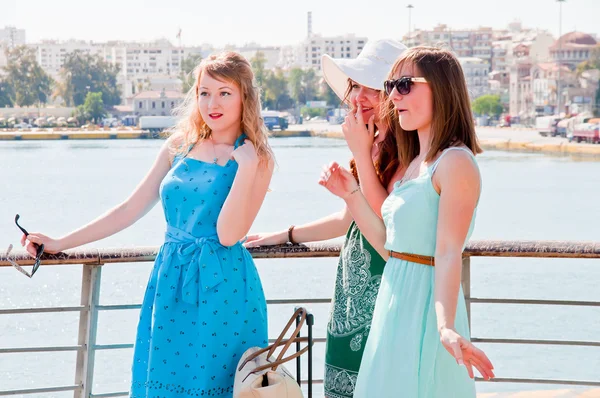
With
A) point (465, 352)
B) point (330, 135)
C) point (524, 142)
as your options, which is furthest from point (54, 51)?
point (465, 352)

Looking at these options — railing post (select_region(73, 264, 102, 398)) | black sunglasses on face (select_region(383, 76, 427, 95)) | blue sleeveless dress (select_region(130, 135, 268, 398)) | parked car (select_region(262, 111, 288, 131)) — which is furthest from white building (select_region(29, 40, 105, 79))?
black sunglasses on face (select_region(383, 76, 427, 95))

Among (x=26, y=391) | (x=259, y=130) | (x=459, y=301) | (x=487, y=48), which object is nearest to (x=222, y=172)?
(x=259, y=130)

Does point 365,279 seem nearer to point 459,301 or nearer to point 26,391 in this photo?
point 459,301

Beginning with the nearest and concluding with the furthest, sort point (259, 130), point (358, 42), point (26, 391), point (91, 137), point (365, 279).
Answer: point (365, 279) → point (259, 130) → point (26, 391) → point (91, 137) → point (358, 42)

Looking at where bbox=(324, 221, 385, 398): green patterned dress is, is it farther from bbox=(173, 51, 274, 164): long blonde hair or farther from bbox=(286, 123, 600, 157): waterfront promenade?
bbox=(286, 123, 600, 157): waterfront promenade

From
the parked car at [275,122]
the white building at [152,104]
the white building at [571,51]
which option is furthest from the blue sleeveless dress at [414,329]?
the white building at [571,51]

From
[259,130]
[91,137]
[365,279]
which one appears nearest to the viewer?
[365,279]

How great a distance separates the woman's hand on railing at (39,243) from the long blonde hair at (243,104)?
39cm

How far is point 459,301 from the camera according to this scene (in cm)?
169

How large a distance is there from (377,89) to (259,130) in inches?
10.9

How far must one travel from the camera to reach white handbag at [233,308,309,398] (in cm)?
181

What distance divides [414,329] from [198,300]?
21.6 inches

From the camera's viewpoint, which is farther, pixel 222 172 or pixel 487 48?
pixel 487 48

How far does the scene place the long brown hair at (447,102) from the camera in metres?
1.70
